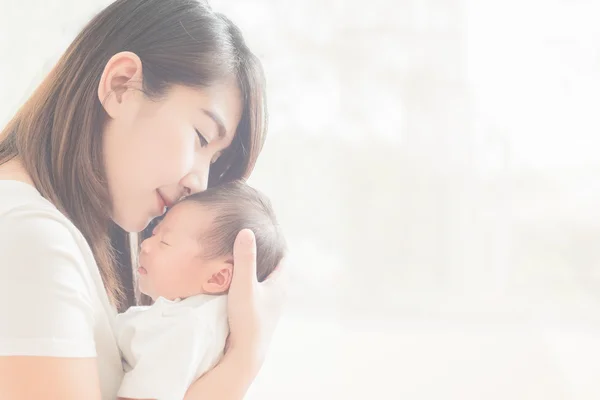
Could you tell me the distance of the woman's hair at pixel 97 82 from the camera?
3.42 ft

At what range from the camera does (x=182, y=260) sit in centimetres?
104

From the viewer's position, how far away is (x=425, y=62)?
4.93 ft

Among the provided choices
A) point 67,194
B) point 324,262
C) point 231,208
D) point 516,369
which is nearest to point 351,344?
point 324,262

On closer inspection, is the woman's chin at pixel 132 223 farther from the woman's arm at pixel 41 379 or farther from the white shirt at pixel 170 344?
the woman's arm at pixel 41 379

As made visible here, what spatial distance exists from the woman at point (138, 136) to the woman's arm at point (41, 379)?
10 cm

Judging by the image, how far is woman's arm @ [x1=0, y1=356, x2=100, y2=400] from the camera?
801 mm

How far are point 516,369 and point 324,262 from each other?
0.47 meters

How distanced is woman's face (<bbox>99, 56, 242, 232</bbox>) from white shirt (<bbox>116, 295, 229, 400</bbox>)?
0.18 m

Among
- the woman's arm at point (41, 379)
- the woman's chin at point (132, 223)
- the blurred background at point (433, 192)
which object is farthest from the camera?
the blurred background at point (433, 192)

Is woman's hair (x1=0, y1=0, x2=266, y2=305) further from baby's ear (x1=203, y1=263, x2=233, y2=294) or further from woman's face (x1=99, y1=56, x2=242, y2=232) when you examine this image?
baby's ear (x1=203, y1=263, x2=233, y2=294)

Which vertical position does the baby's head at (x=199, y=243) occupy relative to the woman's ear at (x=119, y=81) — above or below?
below

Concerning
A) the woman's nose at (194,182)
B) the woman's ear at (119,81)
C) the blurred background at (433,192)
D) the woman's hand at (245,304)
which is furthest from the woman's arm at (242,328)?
the blurred background at (433,192)

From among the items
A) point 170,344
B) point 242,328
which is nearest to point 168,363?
point 170,344

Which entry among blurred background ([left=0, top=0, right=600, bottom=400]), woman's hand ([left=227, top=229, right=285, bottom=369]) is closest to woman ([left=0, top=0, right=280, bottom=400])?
woman's hand ([left=227, top=229, right=285, bottom=369])
